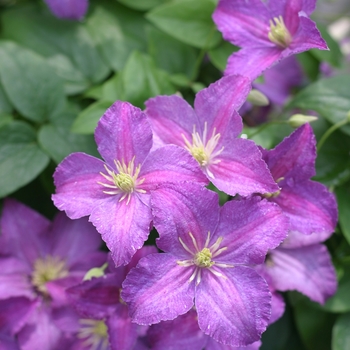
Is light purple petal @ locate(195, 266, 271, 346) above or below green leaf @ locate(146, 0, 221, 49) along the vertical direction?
below

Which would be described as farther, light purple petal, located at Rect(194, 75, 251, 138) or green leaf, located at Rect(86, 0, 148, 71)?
green leaf, located at Rect(86, 0, 148, 71)

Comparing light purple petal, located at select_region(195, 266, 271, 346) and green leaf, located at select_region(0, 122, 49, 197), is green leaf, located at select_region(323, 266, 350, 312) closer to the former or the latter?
light purple petal, located at select_region(195, 266, 271, 346)

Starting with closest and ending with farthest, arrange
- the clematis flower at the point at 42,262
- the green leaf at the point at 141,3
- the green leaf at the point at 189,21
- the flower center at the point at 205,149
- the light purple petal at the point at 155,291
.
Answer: the light purple petal at the point at 155,291 → the flower center at the point at 205,149 → the clematis flower at the point at 42,262 → the green leaf at the point at 189,21 → the green leaf at the point at 141,3

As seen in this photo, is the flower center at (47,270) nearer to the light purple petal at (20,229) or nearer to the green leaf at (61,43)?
the light purple petal at (20,229)

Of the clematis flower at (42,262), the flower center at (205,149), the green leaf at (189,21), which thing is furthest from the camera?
the green leaf at (189,21)

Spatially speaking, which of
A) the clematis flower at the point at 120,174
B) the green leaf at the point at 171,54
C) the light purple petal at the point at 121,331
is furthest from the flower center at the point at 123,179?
the green leaf at the point at 171,54

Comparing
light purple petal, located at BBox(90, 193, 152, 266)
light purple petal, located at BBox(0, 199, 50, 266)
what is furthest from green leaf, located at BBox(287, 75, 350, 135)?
light purple petal, located at BBox(0, 199, 50, 266)
